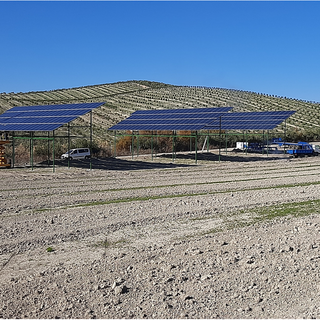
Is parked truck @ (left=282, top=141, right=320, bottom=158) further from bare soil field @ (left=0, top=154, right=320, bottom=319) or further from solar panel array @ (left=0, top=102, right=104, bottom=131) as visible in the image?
bare soil field @ (left=0, top=154, right=320, bottom=319)

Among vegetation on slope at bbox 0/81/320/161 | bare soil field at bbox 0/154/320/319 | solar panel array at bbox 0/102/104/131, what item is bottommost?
bare soil field at bbox 0/154/320/319

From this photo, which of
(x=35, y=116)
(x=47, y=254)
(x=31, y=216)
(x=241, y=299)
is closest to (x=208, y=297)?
(x=241, y=299)

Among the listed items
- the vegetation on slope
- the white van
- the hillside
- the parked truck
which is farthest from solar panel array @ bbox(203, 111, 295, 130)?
the hillside

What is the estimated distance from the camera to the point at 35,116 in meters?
33.2

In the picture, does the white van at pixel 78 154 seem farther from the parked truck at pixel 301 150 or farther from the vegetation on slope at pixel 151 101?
the vegetation on slope at pixel 151 101

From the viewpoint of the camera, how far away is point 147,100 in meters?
93.4

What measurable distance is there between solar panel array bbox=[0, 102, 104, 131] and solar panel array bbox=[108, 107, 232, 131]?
213 inches

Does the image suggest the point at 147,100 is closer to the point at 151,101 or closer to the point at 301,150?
the point at 151,101

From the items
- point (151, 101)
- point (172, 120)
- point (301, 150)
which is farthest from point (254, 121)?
point (151, 101)

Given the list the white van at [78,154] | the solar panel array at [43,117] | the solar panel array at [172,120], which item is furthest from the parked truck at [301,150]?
the solar panel array at [43,117]

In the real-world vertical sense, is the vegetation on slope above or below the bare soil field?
above

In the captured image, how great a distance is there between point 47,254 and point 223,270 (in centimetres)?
352

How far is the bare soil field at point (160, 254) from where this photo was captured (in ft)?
22.6

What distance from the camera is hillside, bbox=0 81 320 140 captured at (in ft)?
258
